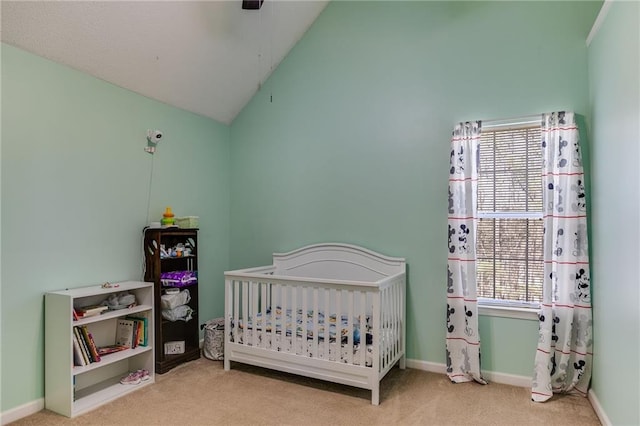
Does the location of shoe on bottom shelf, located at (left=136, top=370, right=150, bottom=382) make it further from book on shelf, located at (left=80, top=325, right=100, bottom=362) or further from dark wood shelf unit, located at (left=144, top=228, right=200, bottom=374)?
book on shelf, located at (left=80, top=325, right=100, bottom=362)

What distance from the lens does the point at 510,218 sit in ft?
9.82

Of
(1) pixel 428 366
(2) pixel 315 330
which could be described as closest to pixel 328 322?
(2) pixel 315 330

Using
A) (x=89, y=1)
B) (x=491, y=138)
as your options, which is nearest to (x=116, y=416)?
(x=89, y=1)

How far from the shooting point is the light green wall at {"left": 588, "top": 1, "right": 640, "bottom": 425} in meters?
1.87

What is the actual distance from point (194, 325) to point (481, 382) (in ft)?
8.03

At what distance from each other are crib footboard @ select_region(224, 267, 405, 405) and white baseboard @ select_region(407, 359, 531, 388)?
15 centimetres

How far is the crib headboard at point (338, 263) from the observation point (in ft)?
10.9

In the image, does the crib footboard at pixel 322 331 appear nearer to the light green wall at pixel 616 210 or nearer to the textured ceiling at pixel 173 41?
the light green wall at pixel 616 210

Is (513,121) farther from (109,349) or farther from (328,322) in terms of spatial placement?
(109,349)

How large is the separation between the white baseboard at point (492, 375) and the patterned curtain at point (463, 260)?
10 centimetres

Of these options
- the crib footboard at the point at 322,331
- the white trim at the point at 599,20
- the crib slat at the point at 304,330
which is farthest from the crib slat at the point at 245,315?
the white trim at the point at 599,20

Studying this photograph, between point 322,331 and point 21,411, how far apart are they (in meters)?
1.95

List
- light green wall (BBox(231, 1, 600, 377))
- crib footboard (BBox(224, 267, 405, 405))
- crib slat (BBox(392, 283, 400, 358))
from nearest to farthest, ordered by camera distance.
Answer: crib footboard (BBox(224, 267, 405, 405))
light green wall (BBox(231, 1, 600, 377))
crib slat (BBox(392, 283, 400, 358))

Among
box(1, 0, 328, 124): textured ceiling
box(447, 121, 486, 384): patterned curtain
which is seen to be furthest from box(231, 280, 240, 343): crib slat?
box(1, 0, 328, 124): textured ceiling
